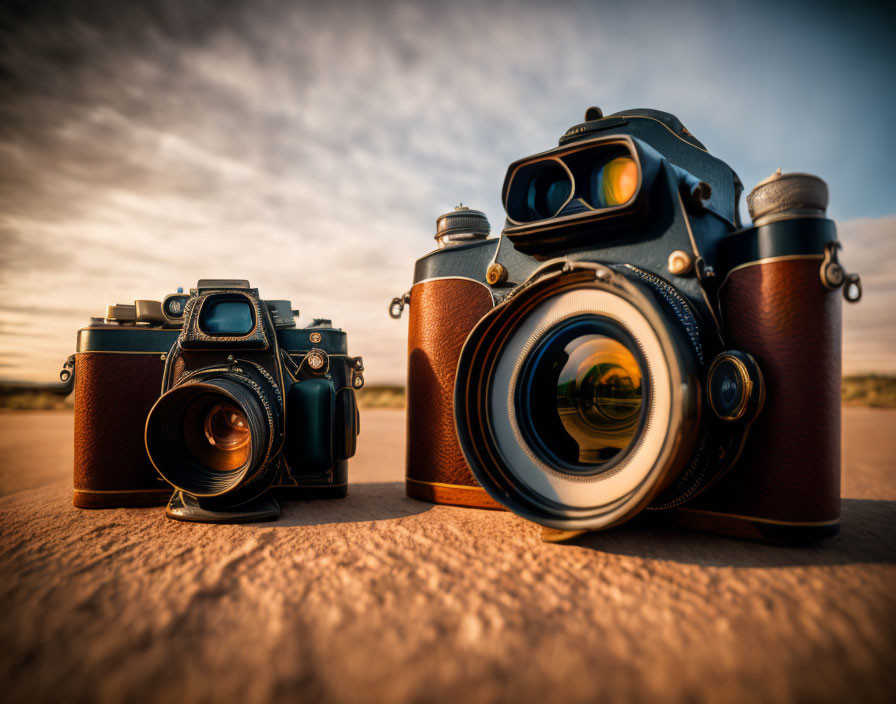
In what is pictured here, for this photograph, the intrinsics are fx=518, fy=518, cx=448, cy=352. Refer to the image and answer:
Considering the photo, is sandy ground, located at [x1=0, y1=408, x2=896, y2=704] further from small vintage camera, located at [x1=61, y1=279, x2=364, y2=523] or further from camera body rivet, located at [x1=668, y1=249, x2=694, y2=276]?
camera body rivet, located at [x1=668, y1=249, x2=694, y2=276]

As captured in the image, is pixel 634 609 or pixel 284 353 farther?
A: pixel 284 353


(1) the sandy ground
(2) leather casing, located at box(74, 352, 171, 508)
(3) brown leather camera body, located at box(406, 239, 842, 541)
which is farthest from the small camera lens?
(2) leather casing, located at box(74, 352, 171, 508)

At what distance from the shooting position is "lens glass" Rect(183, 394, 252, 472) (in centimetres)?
163

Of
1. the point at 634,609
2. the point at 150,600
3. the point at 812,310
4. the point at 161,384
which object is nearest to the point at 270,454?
the point at 161,384

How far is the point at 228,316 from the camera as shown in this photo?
A: 1677 millimetres

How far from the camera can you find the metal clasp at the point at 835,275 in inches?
46.6

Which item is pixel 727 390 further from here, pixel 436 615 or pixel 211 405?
pixel 211 405

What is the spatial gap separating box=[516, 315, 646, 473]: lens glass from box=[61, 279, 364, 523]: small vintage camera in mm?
666

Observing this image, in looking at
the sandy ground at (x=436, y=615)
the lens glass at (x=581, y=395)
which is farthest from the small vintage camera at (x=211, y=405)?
the lens glass at (x=581, y=395)

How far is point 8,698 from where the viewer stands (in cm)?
67

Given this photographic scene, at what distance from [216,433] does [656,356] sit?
1369mm

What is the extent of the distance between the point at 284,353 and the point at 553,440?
92 cm

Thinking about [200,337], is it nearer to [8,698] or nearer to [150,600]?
[150,600]

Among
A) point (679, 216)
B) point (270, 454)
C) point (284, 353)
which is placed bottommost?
point (270, 454)
